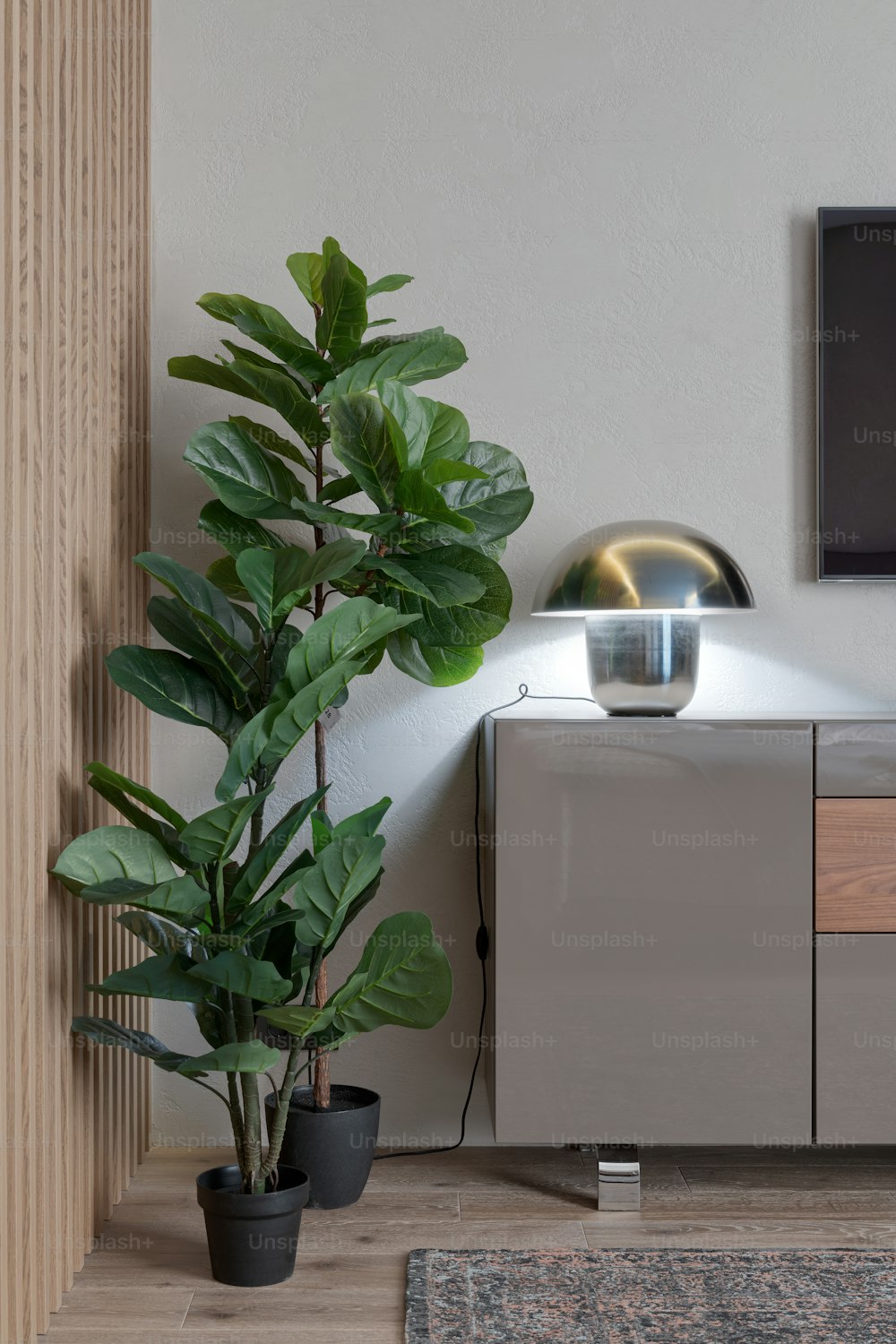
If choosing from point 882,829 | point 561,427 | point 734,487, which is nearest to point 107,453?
point 561,427

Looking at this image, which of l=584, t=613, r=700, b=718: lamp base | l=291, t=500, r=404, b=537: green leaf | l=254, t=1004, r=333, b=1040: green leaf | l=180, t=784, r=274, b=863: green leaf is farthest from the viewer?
l=584, t=613, r=700, b=718: lamp base

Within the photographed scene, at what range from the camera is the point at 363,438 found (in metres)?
1.92

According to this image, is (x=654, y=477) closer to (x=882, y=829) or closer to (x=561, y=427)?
(x=561, y=427)

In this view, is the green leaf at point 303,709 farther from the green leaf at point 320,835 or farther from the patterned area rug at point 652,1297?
the patterned area rug at point 652,1297

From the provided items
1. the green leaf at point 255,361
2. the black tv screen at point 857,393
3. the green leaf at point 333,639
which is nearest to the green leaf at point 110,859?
the green leaf at point 333,639

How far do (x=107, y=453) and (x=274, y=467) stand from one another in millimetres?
349

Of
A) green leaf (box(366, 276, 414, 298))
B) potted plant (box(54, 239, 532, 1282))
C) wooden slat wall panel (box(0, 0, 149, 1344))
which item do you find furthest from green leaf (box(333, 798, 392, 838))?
green leaf (box(366, 276, 414, 298))

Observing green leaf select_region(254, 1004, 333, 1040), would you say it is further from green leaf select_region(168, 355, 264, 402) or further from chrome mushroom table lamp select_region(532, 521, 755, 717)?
green leaf select_region(168, 355, 264, 402)

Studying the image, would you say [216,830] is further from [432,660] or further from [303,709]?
[432,660]

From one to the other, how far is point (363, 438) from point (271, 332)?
0.31m

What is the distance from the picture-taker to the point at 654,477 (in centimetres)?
256

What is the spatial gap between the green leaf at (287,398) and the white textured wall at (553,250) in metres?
0.47

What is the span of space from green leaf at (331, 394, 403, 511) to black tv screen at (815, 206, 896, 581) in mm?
1081

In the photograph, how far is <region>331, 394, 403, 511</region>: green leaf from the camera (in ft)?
6.23
